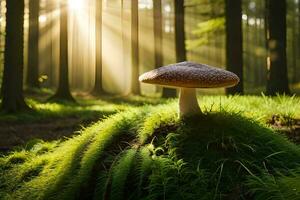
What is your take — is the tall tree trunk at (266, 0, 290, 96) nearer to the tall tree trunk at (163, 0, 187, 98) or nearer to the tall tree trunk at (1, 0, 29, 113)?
the tall tree trunk at (163, 0, 187, 98)

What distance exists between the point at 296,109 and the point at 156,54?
660 inches

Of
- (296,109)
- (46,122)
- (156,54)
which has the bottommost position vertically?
(46,122)

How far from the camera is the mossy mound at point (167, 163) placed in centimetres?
388

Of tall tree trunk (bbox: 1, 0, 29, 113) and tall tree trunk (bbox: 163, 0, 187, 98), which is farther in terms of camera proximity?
tall tree trunk (bbox: 163, 0, 187, 98)

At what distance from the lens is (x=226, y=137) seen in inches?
178

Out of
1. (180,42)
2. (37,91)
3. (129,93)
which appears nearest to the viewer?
(180,42)

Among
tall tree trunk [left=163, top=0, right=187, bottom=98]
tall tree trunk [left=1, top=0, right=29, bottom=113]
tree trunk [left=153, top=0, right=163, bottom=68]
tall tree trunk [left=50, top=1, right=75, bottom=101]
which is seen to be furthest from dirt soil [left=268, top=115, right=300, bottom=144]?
tree trunk [left=153, top=0, right=163, bottom=68]

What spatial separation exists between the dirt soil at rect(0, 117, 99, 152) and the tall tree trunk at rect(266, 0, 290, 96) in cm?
637

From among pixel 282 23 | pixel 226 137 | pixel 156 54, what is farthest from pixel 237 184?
pixel 156 54

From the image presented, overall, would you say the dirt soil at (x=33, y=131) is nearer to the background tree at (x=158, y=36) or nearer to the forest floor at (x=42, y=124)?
the forest floor at (x=42, y=124)

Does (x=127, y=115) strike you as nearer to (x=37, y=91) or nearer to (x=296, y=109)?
(x=296, y=109)

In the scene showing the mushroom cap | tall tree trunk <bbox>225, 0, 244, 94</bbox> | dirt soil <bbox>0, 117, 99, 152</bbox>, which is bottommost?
dirt soil <bbox>0, 117, 99, 152</bbox>

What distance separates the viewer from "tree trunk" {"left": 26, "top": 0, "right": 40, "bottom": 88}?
82.6 feet

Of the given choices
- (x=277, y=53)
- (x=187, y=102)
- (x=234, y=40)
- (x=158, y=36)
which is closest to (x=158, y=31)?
(x=158, y=36)
